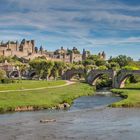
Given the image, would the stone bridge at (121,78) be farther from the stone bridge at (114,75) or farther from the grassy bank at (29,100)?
the grassy bank at (29,100)

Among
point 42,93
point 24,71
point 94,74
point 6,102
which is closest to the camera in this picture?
point 6,102

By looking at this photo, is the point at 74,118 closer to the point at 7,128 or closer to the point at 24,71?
the point at 7,128

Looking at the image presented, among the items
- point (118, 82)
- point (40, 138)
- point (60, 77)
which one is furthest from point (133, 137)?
point (60, 77)

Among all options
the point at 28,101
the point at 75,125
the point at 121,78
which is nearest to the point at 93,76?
the point at 121,78

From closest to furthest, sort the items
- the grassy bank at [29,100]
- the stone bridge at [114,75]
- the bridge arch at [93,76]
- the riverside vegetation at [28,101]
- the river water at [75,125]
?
the river water at [75,125] → the riverside vegetation at [28,101] → the grassy bank at [29,100] → the stone bridge at [114,75] → the bridge arch at [93,76]

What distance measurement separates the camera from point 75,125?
173 feet

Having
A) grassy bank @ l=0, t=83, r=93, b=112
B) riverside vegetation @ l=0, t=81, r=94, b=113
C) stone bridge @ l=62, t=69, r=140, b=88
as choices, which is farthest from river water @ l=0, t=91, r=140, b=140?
stone bridge @ l=62, t=69, r=140, b=88

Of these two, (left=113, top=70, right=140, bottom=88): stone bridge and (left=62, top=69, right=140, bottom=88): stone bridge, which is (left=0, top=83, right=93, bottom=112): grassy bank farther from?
(left=113, top=70, right=140, bottom=88): stone bridge

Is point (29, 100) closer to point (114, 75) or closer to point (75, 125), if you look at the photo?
point (75, 125)

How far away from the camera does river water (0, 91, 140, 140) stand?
1821 inches

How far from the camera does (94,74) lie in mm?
132500

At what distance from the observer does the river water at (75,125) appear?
46.2m

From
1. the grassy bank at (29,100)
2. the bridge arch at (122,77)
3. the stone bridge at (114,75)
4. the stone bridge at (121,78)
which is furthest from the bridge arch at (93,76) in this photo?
the grassy bank at (29,100)

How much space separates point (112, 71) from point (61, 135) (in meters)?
78.0
